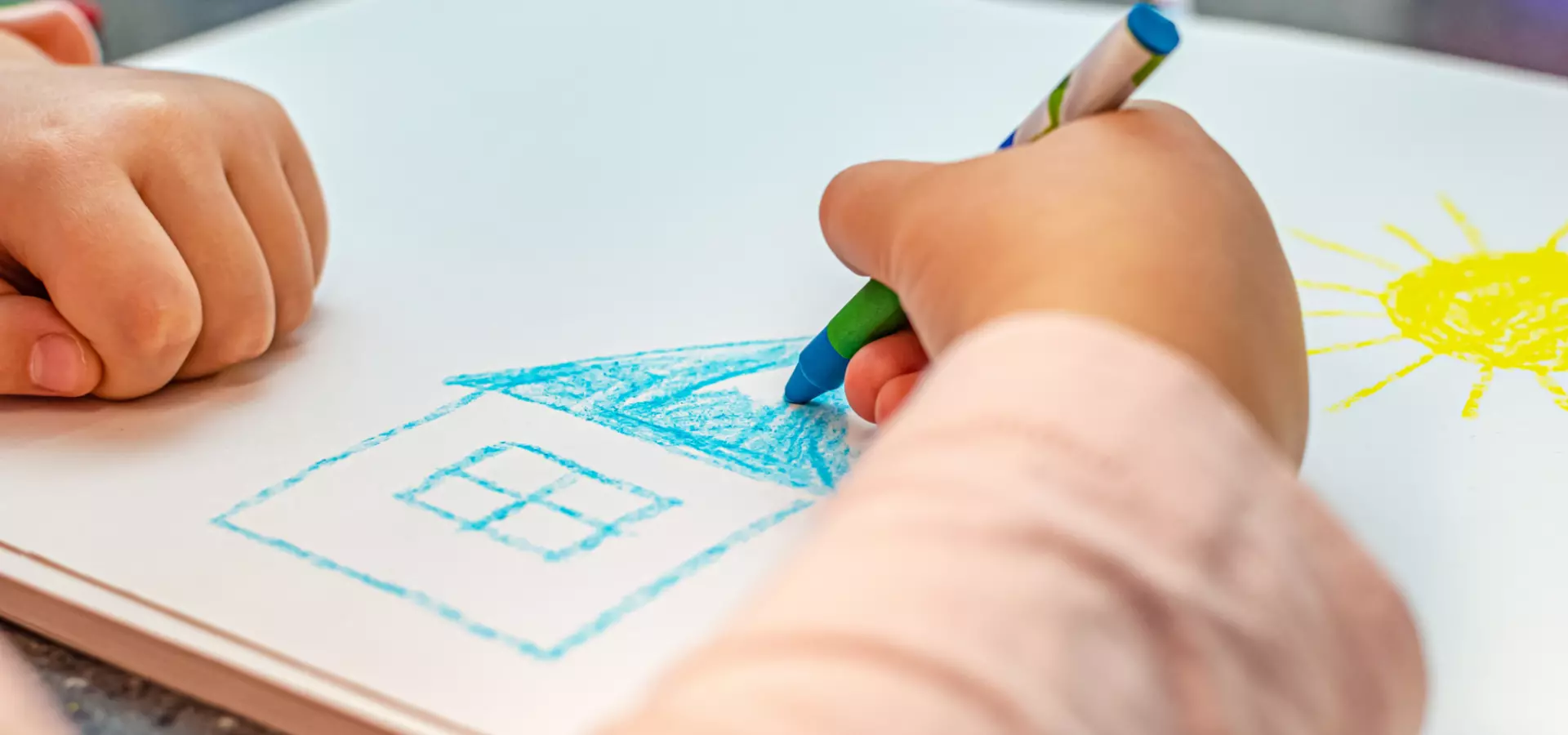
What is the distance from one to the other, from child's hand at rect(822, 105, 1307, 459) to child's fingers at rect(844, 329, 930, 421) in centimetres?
4

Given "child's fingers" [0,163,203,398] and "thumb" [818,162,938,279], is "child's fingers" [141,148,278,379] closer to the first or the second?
"child's fingers" [0,163,203,398]

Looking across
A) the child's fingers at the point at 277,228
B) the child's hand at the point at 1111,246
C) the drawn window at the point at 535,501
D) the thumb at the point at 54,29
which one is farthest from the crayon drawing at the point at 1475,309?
the thumb at the point at 54,29

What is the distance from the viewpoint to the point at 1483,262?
567mm

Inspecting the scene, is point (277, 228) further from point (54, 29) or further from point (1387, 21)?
point (1387, 21)

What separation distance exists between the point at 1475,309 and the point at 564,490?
1.22ft

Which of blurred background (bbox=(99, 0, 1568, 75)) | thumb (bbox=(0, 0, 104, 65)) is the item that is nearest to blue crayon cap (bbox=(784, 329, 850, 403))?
thumb (bbox=(0, 0, 104, 65))

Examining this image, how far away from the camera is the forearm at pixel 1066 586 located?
233 mm

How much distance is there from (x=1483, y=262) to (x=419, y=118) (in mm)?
533

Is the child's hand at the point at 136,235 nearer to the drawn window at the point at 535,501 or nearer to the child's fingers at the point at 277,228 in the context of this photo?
the child's fingers at the point at 277,228

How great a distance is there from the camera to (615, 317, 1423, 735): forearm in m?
0.23

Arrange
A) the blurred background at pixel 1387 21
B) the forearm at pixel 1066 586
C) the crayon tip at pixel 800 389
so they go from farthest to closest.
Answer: the blurred background at pixel 1387 21, the crayon tip at pixel 800 389, the forearm at pixel 1066 586

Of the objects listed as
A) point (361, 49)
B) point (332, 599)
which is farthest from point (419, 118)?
point (332, 599)

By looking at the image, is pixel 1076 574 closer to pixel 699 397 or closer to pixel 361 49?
pixel 699 397

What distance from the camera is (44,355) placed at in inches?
18.0
